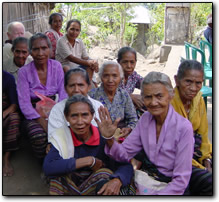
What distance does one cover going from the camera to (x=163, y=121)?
2096mm

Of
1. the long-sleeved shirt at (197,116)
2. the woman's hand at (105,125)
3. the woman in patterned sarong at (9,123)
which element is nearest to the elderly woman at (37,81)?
the woman in patterned sarong at (9,123)

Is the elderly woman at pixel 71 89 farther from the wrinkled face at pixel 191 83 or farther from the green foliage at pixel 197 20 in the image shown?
the green foliage at pixel 197 20

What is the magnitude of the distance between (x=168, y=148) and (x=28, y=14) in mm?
6378

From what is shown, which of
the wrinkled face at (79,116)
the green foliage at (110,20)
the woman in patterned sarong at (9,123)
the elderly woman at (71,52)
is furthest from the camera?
the green foliage at (110,20)

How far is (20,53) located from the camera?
3611mm

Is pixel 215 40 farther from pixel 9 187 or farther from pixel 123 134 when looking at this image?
pixel 9 187

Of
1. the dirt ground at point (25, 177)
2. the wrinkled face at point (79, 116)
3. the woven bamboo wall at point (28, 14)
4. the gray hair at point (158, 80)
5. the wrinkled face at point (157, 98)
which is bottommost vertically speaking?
the dirt ground at point (25, 177)

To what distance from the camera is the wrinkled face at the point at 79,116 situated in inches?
84.7

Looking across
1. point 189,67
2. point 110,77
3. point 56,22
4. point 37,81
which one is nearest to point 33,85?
point 37,81

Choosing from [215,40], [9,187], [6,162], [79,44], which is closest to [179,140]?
[215,40]

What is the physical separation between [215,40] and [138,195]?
168 cm

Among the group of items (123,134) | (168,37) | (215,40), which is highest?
(168,37)

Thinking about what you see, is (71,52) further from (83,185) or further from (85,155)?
→ (83,185)

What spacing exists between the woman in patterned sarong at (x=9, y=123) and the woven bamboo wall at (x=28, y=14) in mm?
2876
